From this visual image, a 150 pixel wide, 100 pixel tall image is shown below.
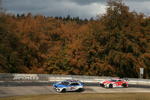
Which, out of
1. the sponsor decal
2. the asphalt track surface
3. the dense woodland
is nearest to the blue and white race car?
the asphalt track surface

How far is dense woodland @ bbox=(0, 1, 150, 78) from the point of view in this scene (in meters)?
76.1

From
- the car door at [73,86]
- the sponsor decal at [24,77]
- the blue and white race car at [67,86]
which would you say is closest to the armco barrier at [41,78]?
the sponsor decal at [24,77]

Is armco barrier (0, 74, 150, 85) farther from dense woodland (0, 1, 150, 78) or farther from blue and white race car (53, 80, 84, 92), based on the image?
dense woodland (0, 1, 150, 78)

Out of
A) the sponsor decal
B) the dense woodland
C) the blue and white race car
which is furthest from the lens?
the dense woodland

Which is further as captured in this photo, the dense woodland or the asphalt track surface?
the dense woodland

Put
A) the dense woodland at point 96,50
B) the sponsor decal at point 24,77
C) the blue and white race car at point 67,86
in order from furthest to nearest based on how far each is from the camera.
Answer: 1. the dense woodland at point 96,50
2. the sponsor decal at point 24,77
3. the blue and white race car at point 67,86

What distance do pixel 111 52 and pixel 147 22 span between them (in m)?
14.1

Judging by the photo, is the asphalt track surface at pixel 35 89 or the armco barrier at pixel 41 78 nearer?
the asphalt track surface at pixel 35 89

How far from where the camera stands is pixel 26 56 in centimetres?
8112

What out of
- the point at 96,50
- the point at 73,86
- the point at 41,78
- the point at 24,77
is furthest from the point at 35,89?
the point at 96,50

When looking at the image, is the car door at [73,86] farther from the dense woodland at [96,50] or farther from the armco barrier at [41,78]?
the dense woodland at [96,50]

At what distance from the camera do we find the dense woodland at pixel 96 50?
76125mm

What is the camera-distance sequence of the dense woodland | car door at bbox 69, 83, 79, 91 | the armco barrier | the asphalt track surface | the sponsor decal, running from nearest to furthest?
the asphalt track surface, car door at bbox 69, 83, 79, 91, the armco barrier, the sponsor decal, the dense woodland

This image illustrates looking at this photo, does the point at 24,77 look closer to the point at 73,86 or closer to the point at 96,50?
the point at 73,86
